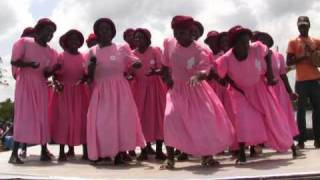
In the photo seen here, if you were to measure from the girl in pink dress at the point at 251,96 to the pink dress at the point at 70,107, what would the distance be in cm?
233

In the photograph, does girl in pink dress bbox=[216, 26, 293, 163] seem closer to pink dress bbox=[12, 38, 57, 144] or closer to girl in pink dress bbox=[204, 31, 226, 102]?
girl in pink dress bbox=[204, 31, 226, 102]

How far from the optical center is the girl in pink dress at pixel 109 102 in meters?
8.00

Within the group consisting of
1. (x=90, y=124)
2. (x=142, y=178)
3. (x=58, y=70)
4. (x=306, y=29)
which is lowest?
(x=142, y=178)

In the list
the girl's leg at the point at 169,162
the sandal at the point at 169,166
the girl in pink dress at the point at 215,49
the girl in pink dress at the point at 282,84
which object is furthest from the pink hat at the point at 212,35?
the sandal at the point at 169,166

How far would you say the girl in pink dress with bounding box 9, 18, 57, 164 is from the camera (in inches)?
325

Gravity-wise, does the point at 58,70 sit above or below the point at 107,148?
above

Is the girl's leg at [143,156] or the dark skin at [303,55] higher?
the dark skin at [303,55]

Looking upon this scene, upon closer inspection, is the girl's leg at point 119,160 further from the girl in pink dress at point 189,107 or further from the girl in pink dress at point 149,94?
the girl in pink dress at point 189,107

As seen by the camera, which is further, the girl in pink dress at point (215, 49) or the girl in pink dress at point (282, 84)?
the girl in pink dress at point (215, 49)

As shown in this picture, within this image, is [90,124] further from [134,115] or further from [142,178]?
[142,178]

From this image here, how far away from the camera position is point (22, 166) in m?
7.84

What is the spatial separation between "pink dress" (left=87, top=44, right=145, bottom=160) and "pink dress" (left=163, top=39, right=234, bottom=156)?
35.5 inches

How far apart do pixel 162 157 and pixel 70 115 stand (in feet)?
4.87

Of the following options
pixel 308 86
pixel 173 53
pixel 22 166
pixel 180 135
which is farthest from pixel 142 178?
pixel 308 86
